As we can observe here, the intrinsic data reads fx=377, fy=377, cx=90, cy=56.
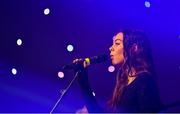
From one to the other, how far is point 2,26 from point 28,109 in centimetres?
72

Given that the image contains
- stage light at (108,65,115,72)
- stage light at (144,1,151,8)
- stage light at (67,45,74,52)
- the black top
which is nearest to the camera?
the black top

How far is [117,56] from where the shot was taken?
85.9 inches

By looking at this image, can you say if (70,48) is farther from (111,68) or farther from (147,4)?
(147,4)

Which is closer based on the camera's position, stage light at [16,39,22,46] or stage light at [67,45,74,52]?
stage light at [67,45,74,52]

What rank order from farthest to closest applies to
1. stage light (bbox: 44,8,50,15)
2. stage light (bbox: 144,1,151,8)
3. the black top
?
stage light (bbox: 44,8,50,15) → stage light (bbox: 144,1,151,8) → the black top

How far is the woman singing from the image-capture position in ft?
6.45

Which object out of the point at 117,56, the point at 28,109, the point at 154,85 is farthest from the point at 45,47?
the point at 154,85

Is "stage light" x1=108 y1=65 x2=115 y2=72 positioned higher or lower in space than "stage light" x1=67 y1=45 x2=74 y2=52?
lower

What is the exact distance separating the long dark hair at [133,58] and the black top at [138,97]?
2.3 inches

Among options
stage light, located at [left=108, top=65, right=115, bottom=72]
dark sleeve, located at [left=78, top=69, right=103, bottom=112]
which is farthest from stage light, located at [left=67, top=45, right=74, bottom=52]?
dark sleeve, located at [left=78, top=69, right=103, bottom=112]

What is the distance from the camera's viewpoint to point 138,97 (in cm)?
199

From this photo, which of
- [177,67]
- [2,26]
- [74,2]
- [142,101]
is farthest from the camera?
[2,26]

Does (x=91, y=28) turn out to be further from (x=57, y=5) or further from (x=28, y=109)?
(x=28, y=109)

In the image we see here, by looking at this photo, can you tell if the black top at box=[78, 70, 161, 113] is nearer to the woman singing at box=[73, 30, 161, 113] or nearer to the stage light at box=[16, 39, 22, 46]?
the woman singing at box=[73, 30, 161, 113]
